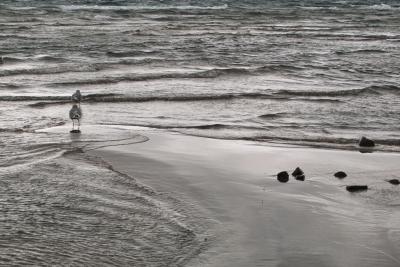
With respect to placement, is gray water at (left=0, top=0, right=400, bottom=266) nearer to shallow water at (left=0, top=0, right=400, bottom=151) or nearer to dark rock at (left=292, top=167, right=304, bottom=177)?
shallow water at (left=0, top=0, right=400, bottom=151)

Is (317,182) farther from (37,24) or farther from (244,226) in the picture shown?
(37,24)

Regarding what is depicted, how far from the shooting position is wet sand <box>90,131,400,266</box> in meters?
4.98

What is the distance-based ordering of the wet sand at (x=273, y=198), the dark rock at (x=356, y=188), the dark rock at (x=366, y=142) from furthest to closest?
the dark rock at (x=366, y=142), the dark rock at (x=356, y=188), the wet sand at (x=273, y=198)

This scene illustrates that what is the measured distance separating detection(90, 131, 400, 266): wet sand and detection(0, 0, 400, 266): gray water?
364mm

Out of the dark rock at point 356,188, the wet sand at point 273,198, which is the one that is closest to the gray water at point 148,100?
the wet sand at point 273,198

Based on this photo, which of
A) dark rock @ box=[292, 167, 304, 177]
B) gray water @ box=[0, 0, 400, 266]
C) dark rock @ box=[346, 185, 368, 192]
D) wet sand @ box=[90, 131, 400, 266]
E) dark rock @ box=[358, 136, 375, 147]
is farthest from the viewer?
dark rock @ box=[358, 136, 375, 147]

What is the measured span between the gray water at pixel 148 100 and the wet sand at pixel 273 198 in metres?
0.36

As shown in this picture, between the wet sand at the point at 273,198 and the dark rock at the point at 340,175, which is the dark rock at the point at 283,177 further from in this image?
the dark rock at the point at 340,175

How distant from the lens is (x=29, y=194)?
6.04 m

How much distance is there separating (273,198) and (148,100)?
19.4ft

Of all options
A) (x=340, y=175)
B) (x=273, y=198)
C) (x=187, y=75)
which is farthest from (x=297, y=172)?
(x=187, y=75)

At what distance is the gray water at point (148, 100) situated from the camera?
544 cm

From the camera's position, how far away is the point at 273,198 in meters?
6.29

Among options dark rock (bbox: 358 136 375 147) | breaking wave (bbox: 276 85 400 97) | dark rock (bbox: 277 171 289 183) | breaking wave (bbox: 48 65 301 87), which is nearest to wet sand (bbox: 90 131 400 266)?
dark rock (bbox: 277 171 289 183)
